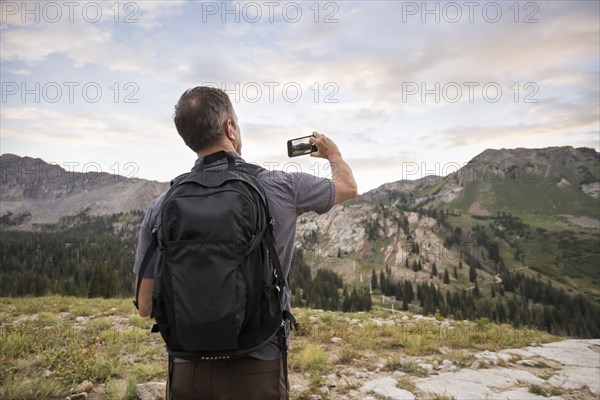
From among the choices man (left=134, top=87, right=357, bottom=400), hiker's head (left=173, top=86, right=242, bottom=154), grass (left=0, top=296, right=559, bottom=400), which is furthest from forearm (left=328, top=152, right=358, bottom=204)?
grass (left=0, top=296, right=559, bottom=400)

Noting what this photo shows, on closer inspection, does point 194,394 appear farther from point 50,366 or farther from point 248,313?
point 50,366

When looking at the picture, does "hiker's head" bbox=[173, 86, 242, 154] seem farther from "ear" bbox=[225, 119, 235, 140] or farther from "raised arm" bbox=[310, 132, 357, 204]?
"raised arm" bbox=[310, 132, 357, 204]

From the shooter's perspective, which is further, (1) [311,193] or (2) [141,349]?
(2) [141,349]

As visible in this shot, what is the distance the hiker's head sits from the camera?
307 cm

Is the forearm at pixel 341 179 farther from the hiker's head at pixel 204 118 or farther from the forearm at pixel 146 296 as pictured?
the forearm at pixel 146 296

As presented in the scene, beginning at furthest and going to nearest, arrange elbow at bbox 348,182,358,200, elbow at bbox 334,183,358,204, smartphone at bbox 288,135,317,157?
smartphone at bbox 288,135,317,157, elbow at bbox 348,182,358,200, elbow at bbox 334,183,358,204

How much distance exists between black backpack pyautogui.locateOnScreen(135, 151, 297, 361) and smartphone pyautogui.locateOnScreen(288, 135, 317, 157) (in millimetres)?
1101

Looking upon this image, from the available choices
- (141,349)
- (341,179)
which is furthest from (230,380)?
(141,349)

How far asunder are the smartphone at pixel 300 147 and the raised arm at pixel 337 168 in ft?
0.24

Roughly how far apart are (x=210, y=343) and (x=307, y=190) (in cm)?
153

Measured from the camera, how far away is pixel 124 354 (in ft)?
31.5

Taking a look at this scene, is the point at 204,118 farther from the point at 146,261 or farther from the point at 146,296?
the point at 146,296

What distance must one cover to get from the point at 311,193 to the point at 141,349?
29.3 ft

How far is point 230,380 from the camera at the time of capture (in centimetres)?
284
